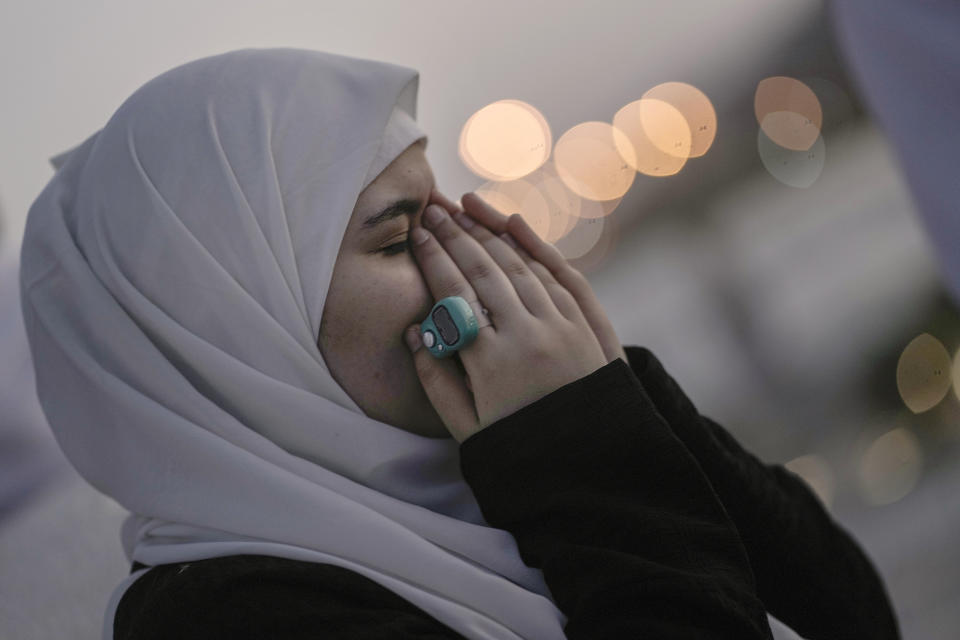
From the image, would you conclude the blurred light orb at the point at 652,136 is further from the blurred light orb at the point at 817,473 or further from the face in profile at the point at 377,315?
the blurred light orb at the point at 817,473

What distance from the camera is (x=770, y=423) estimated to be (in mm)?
5312

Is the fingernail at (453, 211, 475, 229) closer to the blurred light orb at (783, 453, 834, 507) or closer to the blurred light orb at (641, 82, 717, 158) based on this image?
the blurred light orb at (641, 82, 717, 158)

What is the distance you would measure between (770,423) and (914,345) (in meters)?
1.48

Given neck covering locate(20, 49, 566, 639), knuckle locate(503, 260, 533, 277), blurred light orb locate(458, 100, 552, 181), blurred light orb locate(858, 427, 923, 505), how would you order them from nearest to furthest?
1. neck covering locate(20, 49, 566, 639)
2. knuckle locate(503, 260, 533, 277)
3. blurred light orb locate(458, 100, 552, 181)
4. blurred light orb locate(858, 427, 923, 505)

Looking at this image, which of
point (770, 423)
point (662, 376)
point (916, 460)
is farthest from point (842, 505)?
point (662, 376)

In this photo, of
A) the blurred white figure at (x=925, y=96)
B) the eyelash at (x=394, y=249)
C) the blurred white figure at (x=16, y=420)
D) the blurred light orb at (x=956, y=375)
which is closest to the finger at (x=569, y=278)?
the eyelash at (x=394, y=249)

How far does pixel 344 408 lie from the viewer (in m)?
0.95

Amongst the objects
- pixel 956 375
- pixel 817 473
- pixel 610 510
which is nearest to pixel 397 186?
pixel 610 510

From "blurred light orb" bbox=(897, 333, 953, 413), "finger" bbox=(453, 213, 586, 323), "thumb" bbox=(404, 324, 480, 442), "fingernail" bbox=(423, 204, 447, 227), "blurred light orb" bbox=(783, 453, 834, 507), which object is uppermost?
"fingernail" bbox=(423, 204, 447, 227)

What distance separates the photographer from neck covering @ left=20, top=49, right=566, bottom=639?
0.86 m

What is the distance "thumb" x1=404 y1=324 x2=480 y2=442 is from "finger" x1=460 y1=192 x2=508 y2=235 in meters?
0.27

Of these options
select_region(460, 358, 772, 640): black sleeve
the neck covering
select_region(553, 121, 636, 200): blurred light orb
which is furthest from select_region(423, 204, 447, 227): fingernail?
select_region(553, 121, 636, 200): blurred light orb

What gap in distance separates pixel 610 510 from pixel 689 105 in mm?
1026

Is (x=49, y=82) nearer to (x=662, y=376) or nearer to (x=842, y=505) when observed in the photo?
(x=662, y=376)
